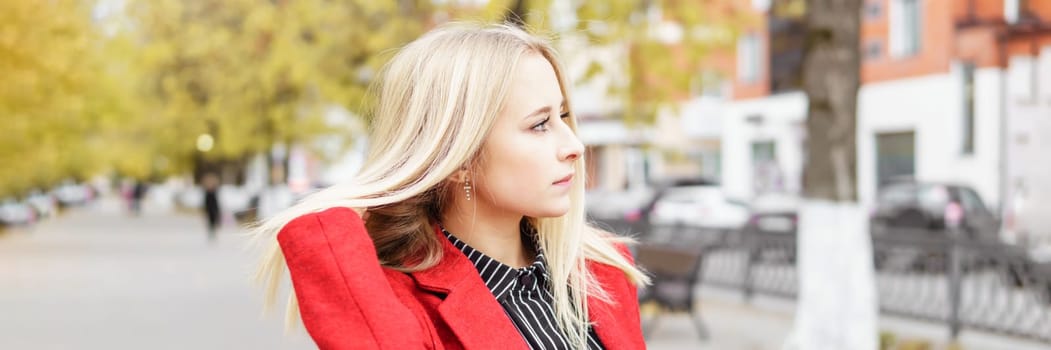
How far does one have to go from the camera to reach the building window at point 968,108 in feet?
91.7

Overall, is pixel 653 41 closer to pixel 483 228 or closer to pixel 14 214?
pixel 483 228

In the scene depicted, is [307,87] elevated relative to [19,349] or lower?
elevated

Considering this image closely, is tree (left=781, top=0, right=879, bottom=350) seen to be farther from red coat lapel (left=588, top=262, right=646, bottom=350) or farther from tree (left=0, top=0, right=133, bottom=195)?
tree (left=0, top=0, right=133, bottom=195)

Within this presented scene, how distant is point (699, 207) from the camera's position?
24.8 metres

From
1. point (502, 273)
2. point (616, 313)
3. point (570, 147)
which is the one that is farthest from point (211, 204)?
point (570, 147)

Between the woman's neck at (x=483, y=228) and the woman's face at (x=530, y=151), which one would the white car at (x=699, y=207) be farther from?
the woman's face at (x=530, y=151)

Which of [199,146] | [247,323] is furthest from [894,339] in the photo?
[199,146]

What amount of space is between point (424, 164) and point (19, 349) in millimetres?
9122

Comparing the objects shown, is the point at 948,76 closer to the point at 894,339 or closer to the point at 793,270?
the point at 793,270

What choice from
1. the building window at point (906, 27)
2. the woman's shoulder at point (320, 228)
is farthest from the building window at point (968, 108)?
the woman's shoulder at point (320, 228)

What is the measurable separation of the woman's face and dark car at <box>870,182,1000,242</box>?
1568 centimetres

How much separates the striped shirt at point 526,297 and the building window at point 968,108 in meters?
27.7

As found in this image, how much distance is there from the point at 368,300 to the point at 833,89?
22.3ft

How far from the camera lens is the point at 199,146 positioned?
47344mm
